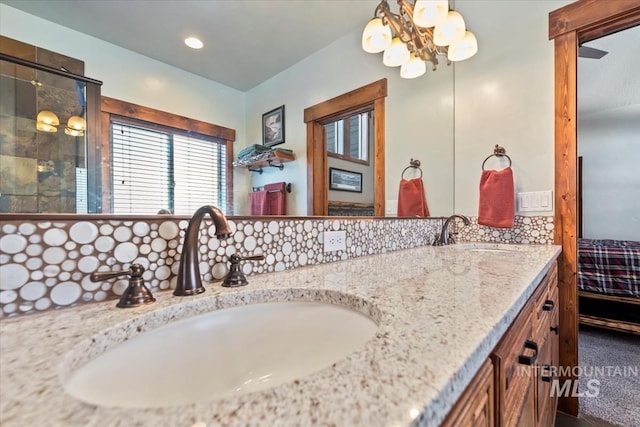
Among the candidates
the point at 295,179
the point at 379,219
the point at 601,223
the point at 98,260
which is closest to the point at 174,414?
the point at 98,260

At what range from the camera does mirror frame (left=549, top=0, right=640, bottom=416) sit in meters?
1.39

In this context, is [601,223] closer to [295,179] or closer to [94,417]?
[295,179]

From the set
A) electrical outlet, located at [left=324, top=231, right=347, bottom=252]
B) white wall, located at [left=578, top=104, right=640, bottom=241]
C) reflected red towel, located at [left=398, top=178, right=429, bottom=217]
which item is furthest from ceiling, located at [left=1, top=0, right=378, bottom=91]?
white wall, located at [left=578, top=104, right=640, bottom=241]

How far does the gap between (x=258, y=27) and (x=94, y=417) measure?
4.36 feet

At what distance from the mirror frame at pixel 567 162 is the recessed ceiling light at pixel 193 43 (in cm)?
170

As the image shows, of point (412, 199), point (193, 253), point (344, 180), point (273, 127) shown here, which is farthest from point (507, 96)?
point (193, 253)

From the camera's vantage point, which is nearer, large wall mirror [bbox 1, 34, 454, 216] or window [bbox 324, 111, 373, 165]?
large wall mirror [bbox 1, 34, 454, 216]

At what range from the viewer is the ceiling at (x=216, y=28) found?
2.46ft

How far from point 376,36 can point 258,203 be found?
1.12 m

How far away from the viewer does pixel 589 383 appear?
1.60 m

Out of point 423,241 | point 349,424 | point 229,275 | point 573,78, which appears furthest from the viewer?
point 423,241

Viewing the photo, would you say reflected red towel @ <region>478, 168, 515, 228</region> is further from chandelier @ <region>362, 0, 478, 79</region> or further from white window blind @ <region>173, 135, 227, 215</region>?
white window blind @ <region>173, 135, 227, 215</region>

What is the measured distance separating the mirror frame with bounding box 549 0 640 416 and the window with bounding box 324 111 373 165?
964 mm

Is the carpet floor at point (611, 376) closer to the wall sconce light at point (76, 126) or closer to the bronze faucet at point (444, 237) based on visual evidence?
the bronze faucet at point (444, 237)
